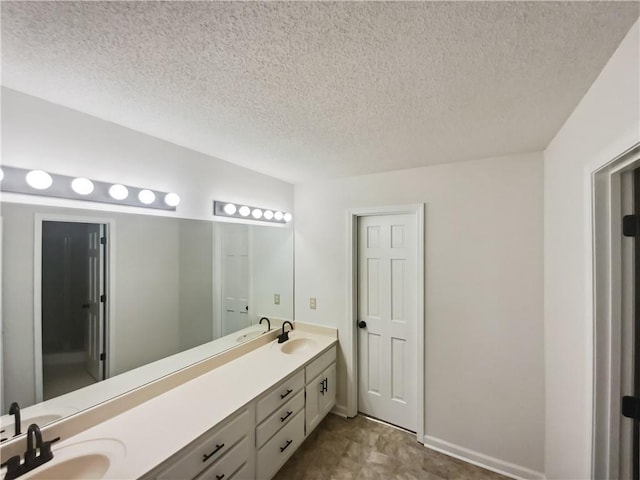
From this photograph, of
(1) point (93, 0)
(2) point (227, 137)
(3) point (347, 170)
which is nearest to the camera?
(1) point (93, 0)

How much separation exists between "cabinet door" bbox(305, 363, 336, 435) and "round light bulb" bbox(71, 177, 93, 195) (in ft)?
6.53

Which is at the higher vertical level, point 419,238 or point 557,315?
point 419,238

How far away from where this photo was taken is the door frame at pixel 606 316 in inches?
40.9

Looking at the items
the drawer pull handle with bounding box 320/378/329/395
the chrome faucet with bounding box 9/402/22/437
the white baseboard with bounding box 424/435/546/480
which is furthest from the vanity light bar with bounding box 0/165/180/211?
the white baseboard with bounding box 424/435/546/480

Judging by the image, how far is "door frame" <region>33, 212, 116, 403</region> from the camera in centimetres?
122

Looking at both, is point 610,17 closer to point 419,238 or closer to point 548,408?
point 419,238

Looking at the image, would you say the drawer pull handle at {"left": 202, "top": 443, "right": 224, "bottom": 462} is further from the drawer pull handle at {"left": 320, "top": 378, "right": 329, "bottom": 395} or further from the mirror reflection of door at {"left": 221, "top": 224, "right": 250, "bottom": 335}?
the drawer pull handle at {"left": 320, "top": 378, "right": 329, "bottom": 395}

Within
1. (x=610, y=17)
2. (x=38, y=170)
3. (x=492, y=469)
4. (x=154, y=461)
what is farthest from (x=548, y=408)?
(x=38, y=170)

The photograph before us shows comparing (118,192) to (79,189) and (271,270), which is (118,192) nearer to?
(79,189)

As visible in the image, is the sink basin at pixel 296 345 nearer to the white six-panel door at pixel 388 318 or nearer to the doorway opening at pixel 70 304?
the white six-panel door at pixel 388 318

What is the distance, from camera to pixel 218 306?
2.12 meters

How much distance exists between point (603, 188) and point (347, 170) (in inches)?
63.2

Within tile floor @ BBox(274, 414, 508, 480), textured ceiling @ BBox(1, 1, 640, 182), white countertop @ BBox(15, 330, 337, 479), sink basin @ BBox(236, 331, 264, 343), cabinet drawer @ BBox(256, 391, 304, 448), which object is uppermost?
textured ceiling @ BBox(1, 1, 640, 182)

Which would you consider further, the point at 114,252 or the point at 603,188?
the point at 114,252
